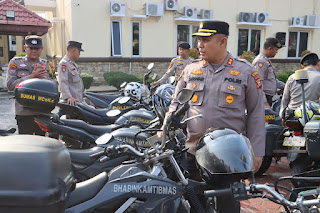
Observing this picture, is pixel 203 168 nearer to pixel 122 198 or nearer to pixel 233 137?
pixel 233 137

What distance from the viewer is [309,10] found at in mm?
17719

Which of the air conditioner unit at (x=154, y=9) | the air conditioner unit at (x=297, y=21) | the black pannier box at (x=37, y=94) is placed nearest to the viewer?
the black pannier box at (x=37, y=94)

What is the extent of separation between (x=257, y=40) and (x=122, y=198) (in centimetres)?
1655

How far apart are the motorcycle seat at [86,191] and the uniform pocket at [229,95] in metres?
1.10

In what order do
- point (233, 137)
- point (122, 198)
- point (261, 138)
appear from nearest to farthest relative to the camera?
point (233, 137)
point (122, 198)
point (261, 138)

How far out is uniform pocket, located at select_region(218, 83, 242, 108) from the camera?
8.29 feet

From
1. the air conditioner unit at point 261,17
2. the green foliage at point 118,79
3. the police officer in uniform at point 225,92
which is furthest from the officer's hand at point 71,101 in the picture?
the air conditioner unit at point 261,17

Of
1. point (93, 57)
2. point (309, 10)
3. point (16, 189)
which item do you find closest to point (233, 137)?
point (16, 189)

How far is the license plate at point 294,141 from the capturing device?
3.82m

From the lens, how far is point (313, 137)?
132 inches

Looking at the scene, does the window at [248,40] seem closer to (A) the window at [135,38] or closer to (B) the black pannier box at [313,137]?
(A) the window at [135,38]

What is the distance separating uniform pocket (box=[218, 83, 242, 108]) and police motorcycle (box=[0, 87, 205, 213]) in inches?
24.7

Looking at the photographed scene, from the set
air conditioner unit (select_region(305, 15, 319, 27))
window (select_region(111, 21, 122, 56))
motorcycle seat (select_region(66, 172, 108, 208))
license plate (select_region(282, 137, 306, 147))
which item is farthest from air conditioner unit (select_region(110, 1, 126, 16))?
motorcycle seat (select_region(66, 172, 108, 208))

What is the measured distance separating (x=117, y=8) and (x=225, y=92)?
1211cm
